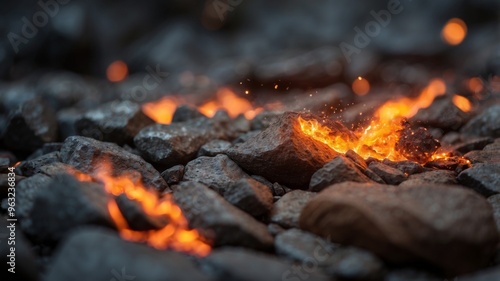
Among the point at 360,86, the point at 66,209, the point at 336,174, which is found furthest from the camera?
the point at 360,86

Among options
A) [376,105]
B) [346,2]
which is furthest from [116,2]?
[376,105]

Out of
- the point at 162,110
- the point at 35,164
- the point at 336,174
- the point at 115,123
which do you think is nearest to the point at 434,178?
the point at 336,174

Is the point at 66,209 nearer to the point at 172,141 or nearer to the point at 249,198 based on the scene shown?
the point at 249,198

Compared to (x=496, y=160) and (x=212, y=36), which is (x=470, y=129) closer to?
(x=496, y=160)

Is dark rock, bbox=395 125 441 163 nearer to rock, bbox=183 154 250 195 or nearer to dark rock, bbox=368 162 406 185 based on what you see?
dark rock, bbox=368 162 406 185

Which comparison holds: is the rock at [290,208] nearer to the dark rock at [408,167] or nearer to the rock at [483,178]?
the dark rock at [408,167]

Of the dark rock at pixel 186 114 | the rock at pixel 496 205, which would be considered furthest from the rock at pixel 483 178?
the dark rock at pixel 186 114

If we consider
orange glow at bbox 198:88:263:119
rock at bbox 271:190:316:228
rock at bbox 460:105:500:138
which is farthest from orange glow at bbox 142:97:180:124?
rock at bbox 460:105:500:138
